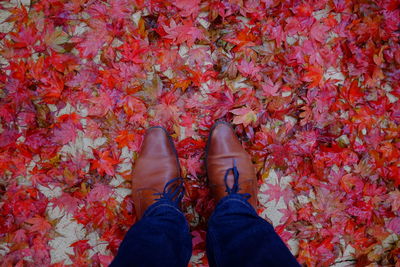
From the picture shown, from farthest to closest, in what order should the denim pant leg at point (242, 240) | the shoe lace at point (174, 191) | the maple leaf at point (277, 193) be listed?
the maple leaf at point (277, 193), the shoe lace at point (174, 191), the denim pant leg at point (242, 240)

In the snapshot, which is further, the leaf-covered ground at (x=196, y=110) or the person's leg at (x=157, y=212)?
the leaf-covered ground at (x=196, y=110)

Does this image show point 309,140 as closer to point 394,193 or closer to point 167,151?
point 394,193

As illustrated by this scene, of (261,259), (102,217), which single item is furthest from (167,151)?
(261,259)

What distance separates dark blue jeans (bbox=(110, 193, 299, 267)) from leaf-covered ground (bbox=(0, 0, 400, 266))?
0.76ft

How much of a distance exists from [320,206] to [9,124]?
1580 mm

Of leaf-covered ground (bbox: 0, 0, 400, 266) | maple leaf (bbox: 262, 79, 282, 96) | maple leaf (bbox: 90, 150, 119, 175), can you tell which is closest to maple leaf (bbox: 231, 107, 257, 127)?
leaf-covered ground (bbox: 0, 0, 400, 266)

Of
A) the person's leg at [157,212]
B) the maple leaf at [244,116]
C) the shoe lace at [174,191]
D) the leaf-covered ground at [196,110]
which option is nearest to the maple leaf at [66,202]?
the leaf-covered ground at [196,110]

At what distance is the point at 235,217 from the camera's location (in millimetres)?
985

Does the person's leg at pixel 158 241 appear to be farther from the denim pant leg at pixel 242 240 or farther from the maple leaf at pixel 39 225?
the maple leaf at pixel 39 225

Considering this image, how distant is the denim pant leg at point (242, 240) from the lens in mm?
768

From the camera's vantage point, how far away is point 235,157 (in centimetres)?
121

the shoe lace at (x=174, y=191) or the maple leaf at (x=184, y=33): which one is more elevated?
the maple leaf at (x=184, y=33)

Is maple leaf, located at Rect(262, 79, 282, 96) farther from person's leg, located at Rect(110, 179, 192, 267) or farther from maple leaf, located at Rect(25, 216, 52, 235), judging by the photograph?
maple leaf, located at Rect(25, 216, 52, 235)

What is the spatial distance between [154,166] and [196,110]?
344mm
